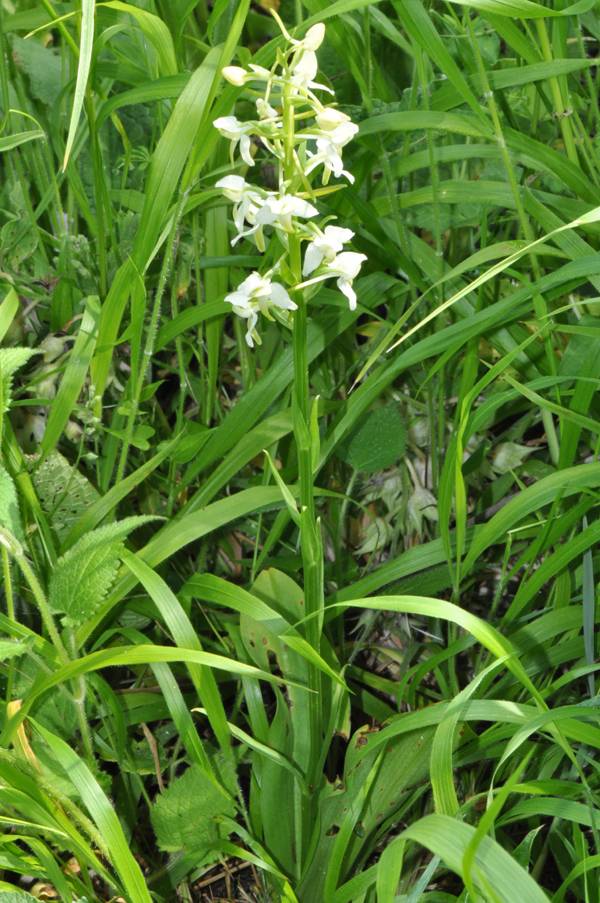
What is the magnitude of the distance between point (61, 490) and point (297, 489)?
11.5 inches

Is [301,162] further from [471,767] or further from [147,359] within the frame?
[471,767]

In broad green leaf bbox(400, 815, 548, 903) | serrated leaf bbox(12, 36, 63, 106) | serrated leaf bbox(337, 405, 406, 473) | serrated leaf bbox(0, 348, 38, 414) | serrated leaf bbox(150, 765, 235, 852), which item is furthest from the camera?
serrated leaf bbox(12, 36, 63, 106)

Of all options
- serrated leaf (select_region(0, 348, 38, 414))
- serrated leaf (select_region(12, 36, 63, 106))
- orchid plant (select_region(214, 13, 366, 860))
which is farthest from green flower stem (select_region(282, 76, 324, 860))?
serrated leaf (select_region(12, 36, 63, 106))

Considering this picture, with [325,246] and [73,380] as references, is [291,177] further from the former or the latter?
[73,380]

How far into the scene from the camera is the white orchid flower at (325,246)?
2.66 ft

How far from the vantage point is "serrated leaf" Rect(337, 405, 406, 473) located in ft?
4.21

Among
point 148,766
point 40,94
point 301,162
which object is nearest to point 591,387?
point 301,162

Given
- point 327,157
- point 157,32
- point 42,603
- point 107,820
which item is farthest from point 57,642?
point 157,32

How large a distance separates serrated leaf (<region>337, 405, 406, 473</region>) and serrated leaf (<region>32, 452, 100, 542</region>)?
335mm

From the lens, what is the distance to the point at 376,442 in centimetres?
130

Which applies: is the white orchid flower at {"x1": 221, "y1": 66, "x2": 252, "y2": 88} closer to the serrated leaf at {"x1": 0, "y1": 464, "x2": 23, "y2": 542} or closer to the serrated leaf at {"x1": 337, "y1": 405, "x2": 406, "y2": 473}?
the serrated leaf at {"x1": 0, "y1": 464, "x2": 23, "y2": 542}

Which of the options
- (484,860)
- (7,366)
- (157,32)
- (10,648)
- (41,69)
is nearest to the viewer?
(484,860)

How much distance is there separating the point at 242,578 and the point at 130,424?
0.37m

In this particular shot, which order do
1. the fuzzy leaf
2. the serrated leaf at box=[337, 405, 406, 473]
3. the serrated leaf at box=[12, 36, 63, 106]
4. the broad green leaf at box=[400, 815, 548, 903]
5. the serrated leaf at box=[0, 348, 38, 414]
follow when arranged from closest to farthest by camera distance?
the broad green leaf at box=[400, 815, 548, 903] < the fuzzy leaf < the serrated leaf at box=[0, 348, 38, 414] < the serrated leaf at box=[337, 405, 406, 473] < the serrated leaf at box=[12, 36, 63, 106]
